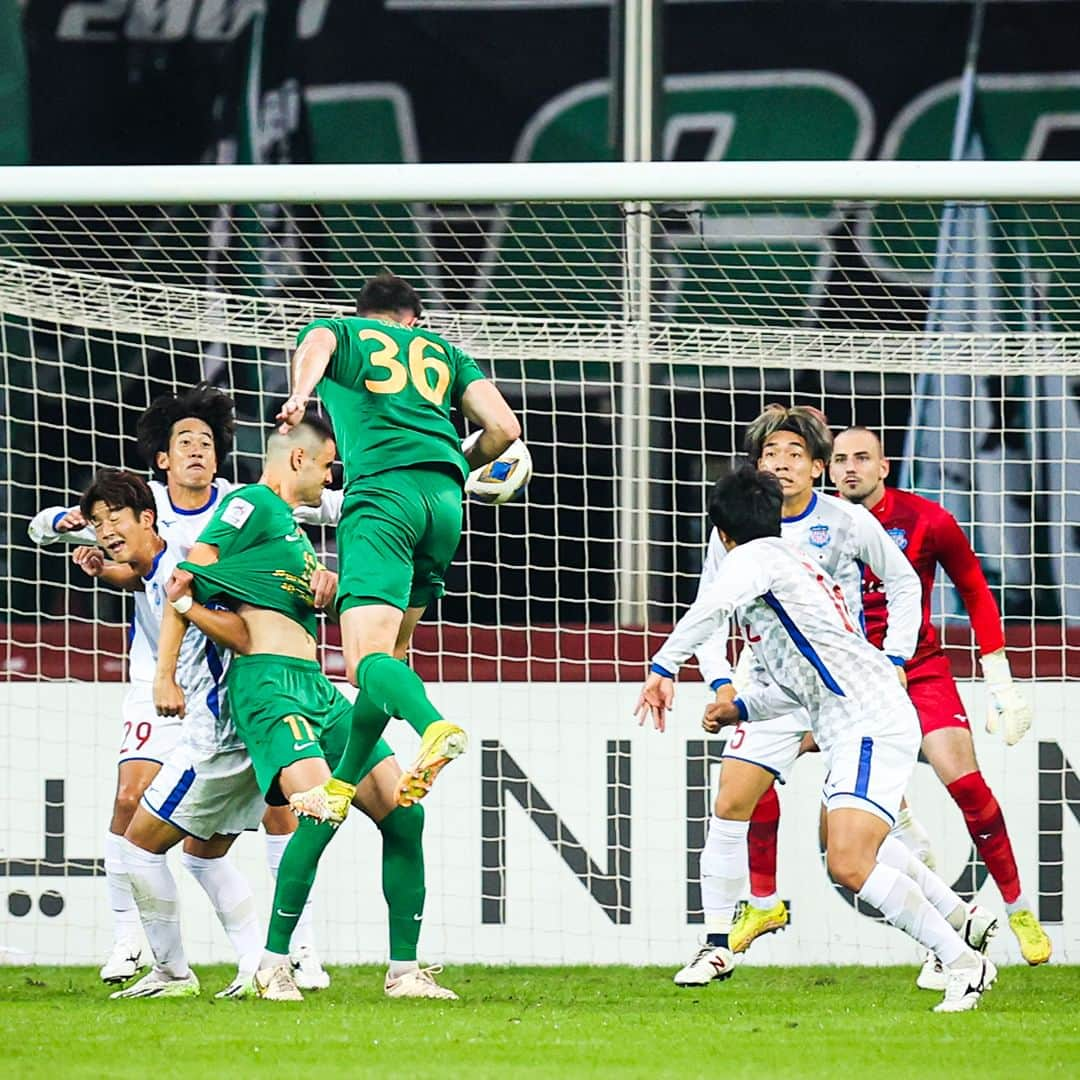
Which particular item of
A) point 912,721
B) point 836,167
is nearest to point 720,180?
point 836,167

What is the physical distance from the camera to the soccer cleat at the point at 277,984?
19.4 feet

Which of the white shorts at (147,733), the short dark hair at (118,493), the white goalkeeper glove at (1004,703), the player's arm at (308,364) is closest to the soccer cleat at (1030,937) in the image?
the white goalkeeper glove at (1004,703)

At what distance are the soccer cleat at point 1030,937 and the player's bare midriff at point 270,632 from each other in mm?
2915

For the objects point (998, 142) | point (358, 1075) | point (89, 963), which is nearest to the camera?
point (358, 1075)

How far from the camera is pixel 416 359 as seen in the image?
601cm

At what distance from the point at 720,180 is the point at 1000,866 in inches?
108

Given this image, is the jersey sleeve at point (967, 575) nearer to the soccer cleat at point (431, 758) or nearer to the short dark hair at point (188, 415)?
the short dark hair at point (188, 415)

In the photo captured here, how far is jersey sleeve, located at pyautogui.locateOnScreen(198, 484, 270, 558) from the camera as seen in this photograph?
20.0 ft

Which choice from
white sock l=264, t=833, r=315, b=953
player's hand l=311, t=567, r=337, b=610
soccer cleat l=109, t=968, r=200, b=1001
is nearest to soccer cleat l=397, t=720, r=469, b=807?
player's hand l=311, t=567, r=337, b=610

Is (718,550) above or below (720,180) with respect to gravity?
below

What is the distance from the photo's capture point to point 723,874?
22.2 feet

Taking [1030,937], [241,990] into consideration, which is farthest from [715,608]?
[1030,937]

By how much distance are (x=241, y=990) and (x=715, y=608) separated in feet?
6.38

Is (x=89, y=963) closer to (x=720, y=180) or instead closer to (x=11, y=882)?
(x=11, y=882)
